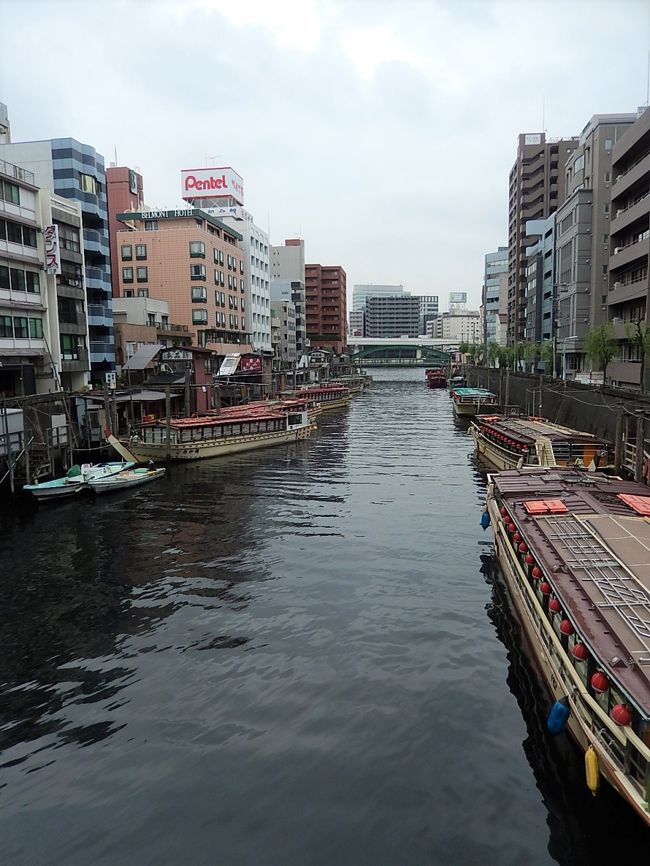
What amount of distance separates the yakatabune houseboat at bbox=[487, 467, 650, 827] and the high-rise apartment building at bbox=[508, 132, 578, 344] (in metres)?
122

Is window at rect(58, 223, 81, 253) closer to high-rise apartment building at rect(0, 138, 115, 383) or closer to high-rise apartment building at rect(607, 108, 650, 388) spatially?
high-rise apartment building at rect(0, 138, 115, 383)

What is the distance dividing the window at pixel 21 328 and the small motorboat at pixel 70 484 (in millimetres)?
19387

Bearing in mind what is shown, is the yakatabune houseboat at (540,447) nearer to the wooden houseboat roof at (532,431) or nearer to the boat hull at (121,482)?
the wooden houseboat roof at (532,431)

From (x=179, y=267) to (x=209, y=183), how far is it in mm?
36146

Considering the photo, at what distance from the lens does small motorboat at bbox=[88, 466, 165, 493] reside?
3728 centimetres

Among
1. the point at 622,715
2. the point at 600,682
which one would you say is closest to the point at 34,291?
the point at 600,682

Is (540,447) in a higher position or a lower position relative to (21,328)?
lower

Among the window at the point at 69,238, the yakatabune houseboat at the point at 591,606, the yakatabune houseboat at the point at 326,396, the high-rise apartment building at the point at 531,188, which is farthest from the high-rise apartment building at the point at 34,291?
the high-rise apartment building at the point at 531,188

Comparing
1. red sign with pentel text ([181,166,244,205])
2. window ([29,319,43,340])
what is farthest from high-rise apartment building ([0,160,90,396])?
red sign with pentel text ([181,166,244,205])

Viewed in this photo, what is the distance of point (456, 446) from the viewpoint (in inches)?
2270

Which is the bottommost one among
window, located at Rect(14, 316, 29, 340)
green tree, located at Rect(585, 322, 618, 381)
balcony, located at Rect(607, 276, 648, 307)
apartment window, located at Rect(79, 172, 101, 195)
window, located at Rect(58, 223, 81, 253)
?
green tree, located at Rect(585, 322, 618, 381)

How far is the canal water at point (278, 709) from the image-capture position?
35.8 ft

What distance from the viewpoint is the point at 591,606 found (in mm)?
13195

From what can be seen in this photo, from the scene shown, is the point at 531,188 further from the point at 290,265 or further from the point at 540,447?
the point at 540,447
